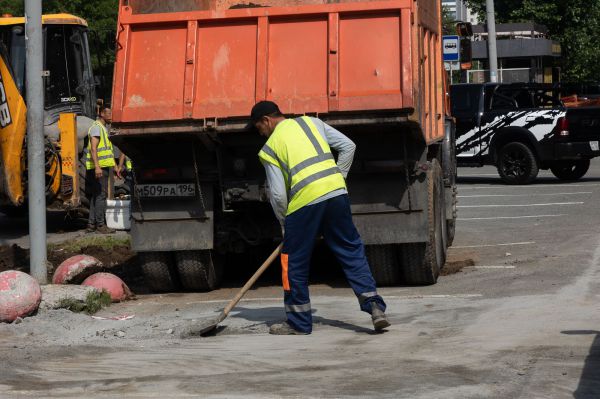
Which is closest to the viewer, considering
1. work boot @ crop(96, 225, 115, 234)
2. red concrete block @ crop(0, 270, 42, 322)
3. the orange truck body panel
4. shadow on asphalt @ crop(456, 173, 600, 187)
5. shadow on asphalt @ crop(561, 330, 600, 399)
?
shadow on asphalt @ crop(561, 330, 600, 399)

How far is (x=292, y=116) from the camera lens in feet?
35.3

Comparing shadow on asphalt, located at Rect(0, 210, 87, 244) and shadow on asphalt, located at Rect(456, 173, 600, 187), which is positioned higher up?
shadow on asphalt, located at Rect(456, 173, 600, 187)

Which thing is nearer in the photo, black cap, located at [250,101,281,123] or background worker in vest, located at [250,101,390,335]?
background worker in vest, located at [250,101,390,335]

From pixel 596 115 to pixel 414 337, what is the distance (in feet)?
47.6

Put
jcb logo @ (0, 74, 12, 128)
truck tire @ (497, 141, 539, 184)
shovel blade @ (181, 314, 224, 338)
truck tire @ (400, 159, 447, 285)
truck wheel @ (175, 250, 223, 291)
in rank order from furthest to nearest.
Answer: truck tire @ (497, 141, 539, 184) < jcb logo @ (0, 74, 12, 128) < truck wheel @ (175, 250, 223, 291) < truck tire @ (400, 159, 447, 285) < shovel blade @ (181, 314, 224, 338)

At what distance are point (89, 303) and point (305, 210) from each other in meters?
2.67

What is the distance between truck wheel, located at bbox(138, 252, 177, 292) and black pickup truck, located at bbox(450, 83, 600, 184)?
12070mm

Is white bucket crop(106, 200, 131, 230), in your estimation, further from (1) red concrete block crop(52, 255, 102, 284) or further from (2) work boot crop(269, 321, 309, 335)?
(2) work boot crop(269, 321, 309, 335)

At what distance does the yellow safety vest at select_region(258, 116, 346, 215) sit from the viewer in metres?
9.10

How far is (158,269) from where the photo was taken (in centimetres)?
1181

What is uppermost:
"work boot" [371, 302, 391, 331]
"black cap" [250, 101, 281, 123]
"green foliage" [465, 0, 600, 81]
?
"green foliage" [465, 0, 600, 81]

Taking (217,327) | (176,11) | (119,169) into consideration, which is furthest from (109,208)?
(217,327)

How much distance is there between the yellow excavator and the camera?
53.3ft

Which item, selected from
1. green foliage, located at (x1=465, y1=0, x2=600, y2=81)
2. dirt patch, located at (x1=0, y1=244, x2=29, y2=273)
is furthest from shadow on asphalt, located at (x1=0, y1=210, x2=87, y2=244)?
green foliage, located at (x1=465, y1=0, x2=600, y2=81)
